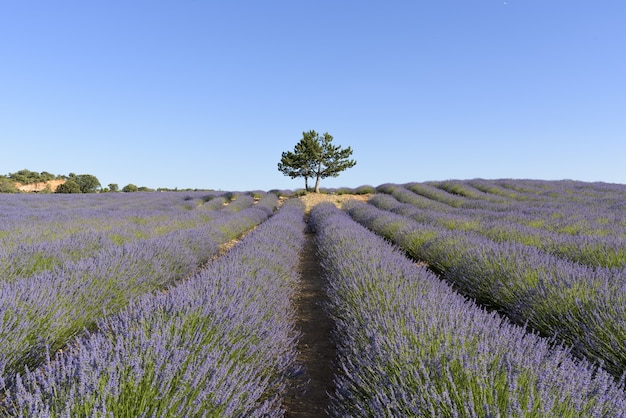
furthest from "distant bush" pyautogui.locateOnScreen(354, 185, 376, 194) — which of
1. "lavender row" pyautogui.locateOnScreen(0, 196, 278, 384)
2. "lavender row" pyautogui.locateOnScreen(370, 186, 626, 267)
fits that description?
"lavender row" pyautogui.locateOnScreen(0, 196, 278, 384)

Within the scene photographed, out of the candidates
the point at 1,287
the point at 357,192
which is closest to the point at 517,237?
the point at 1,287

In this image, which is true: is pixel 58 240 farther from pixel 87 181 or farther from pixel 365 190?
pixel 87 181

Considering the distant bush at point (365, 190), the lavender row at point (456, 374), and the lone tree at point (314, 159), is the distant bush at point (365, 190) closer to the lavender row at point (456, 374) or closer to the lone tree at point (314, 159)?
the lone tree at point (314, 159)

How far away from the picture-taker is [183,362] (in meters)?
1.52

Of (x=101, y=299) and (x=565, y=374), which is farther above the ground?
(x=565, y=374)

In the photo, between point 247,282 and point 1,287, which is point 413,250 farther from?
point 1,287

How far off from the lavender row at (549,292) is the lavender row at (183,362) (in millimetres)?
1554

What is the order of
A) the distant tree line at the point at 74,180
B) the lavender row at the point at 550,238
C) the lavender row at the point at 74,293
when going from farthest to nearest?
the distant tree line at the point at 74,180 → the lavender row at the point at 550,238 → the lavender row at the point at 74,293

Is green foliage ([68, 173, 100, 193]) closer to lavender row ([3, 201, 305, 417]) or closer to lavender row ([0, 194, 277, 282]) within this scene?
lavender row ([0, 194, 277, 282])

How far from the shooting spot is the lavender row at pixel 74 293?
2176 millimetres

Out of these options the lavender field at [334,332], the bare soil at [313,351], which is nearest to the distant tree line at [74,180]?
the lavender field at [334,332]

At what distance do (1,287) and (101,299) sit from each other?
2.46 ft

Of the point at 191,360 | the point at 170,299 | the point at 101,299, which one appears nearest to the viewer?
the point at 191,360

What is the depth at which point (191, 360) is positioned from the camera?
1.58 meters
